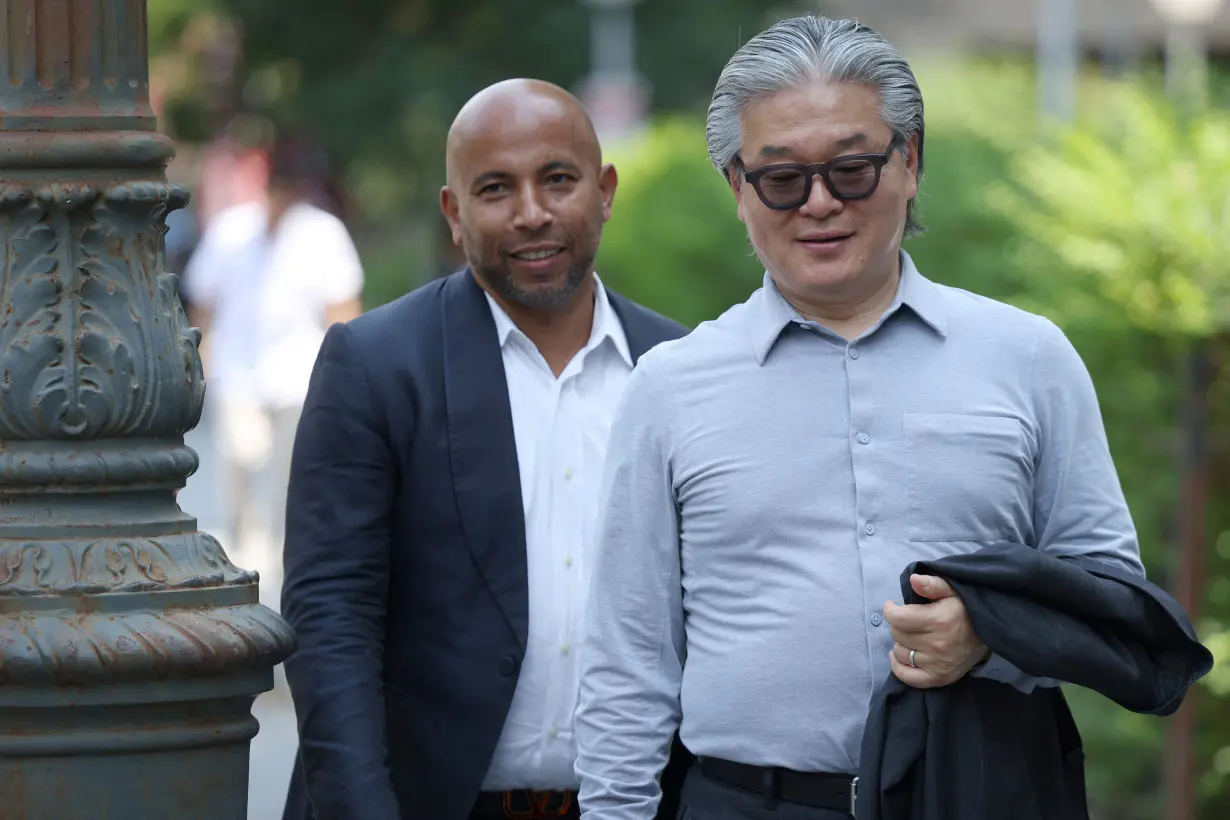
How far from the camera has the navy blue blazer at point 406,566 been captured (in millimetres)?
3766

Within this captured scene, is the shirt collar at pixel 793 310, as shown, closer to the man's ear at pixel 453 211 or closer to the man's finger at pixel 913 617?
the man's finger at pixel 913 617

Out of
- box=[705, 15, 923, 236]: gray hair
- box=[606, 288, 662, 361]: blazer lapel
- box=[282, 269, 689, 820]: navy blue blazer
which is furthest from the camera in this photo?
box=[606, 288, 662, 361]: blazer lapel

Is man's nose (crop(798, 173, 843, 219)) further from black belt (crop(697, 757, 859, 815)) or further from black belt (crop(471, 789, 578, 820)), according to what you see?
black belt (crop(471, 789, 578, 820))

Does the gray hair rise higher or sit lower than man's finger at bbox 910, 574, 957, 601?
higher

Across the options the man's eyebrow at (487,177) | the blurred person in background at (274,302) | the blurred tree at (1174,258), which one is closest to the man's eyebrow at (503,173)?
the man's eyebrow at (487,177)

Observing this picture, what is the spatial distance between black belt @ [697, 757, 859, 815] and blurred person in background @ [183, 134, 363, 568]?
6.99 m

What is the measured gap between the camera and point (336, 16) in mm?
27469

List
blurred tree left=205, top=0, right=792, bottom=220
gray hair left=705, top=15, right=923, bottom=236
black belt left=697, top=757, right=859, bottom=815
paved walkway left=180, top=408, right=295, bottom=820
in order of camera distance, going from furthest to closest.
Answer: blurred tree left=205, top=0, right=792, bottom=220
paved walkway left=180, top=408, right=295, bottom=820
gray hair left=705, top=15, right=923, bottom=236
black belt left=697, top=757, right=859, bottom=815

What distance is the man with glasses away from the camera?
3213 mm

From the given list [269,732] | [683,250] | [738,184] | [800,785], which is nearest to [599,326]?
[738,184]

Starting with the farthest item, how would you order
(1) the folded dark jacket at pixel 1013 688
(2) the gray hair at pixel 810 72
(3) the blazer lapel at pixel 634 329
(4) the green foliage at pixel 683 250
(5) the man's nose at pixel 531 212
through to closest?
(4) the green foliage at pixel 683 250 → (3) the blazer lapel at pixel 634 329 → (5) the man's nose at pixel 531 212 → (2) the gray hair at pixel 810 72 → (1) the folded dark jacket at pixel 1013 688

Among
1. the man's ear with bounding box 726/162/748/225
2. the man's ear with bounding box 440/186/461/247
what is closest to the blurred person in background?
the man's ear with bounding box 440/186/461/247

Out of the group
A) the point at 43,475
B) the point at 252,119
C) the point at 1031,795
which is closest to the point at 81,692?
the point at 43,475

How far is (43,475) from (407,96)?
918 inches
